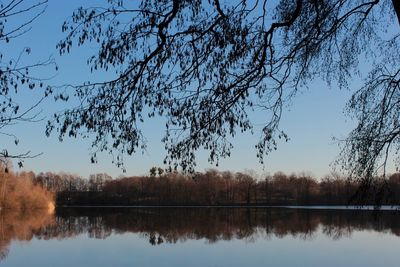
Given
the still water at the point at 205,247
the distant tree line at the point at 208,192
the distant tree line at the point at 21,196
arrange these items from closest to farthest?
the still water at the point at 205,247, the distant tree line at the point at 21,196, the distant tree line at the point at 208,192

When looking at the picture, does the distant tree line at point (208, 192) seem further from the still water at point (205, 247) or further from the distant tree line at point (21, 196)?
the still water at point (205, 247)

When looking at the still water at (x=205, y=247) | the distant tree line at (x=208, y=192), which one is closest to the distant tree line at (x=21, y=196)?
the distant tree line at (x=208, y=192)

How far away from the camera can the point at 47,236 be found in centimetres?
2927

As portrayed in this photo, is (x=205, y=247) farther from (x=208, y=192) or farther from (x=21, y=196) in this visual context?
(x=208, y=192)

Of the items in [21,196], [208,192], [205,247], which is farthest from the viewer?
[208,192]

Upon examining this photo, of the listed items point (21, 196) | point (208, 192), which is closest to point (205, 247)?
point (21, 196)

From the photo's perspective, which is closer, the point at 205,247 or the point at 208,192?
the point at 205,247

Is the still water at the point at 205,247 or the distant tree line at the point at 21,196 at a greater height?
the distant tree line at the point at 21,196

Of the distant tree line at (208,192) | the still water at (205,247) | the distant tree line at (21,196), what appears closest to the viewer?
the still water at (205,247)

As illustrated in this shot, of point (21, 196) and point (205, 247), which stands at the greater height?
point (21, 196)

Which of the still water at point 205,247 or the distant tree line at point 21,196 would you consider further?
the distant tree line at point 21,196

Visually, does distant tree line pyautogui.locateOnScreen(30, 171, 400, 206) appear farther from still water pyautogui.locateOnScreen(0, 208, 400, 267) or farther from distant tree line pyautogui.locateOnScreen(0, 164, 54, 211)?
still water pyautogui.locateOnScreen(0, 208, 400, 267)

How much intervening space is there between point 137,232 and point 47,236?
5034mm

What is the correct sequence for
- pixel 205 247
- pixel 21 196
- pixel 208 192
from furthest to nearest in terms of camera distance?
pixel 208 192 < pixel 21 196 < pixel 205 247
